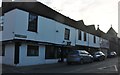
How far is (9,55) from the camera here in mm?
21391

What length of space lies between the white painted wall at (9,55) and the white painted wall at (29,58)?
97cm

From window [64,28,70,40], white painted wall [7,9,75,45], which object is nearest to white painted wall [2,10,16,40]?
white painted wall [7,9,75,45]

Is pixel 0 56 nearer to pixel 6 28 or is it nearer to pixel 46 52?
pixel 6 28

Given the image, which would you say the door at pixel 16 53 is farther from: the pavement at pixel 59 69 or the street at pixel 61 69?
the street at pixel 61 69

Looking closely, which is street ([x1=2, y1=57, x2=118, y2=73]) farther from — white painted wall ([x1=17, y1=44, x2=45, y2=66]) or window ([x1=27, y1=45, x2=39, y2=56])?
window ([x1=27, y1=45, x2=39, y2=56])

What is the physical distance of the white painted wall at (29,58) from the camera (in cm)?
2077

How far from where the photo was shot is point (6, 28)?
21953 millimetres

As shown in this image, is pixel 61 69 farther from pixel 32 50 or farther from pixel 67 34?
pixel 67 34

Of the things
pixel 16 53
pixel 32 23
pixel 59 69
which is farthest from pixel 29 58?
pixel 59 69

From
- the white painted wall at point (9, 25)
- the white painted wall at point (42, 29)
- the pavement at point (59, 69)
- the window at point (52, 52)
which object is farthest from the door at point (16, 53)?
the window at point (52, 52)

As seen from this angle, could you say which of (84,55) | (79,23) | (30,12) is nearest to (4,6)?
(30,12)

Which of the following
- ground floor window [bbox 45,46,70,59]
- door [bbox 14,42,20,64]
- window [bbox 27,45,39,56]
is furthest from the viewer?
ground floor window [bbox 45,46,70,59]

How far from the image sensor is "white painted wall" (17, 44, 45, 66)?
2077 centimetres

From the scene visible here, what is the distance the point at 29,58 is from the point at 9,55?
7.23 feet
